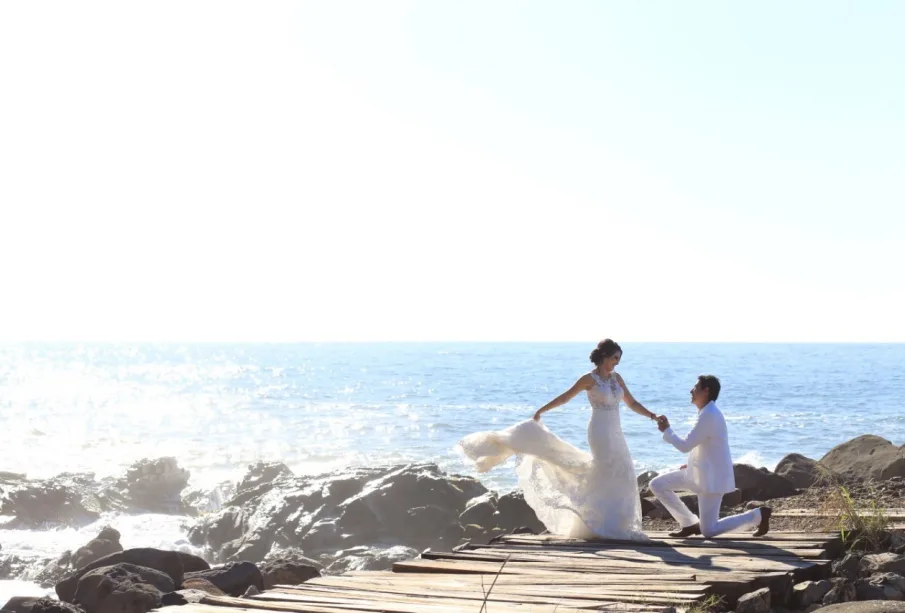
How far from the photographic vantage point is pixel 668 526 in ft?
40.5

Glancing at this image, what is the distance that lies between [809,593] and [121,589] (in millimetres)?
6817

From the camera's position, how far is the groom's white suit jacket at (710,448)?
991cm

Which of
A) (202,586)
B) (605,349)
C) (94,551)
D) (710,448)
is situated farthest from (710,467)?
(94,551)

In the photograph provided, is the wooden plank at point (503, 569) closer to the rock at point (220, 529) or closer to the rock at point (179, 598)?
the rock at point (179, 598)

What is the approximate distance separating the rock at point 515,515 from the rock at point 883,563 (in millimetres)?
7697

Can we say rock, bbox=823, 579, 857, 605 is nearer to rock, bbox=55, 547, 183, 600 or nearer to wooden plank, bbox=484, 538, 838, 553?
wooden plank, bbox=484, 538, 838, 553

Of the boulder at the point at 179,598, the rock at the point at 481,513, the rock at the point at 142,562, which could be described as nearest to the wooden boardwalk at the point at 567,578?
the boulder at the point at 179,598

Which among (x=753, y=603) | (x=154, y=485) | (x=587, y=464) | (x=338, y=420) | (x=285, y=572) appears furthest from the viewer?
(x=338, y=420)

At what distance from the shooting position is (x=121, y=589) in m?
10.4

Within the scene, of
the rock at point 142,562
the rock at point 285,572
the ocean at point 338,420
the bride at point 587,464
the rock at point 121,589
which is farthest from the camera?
the ocean at point 338,420

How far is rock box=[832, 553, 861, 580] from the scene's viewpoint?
27.7 ft

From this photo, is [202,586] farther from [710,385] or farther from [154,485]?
[154,485]

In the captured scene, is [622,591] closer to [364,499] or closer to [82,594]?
[82,594]

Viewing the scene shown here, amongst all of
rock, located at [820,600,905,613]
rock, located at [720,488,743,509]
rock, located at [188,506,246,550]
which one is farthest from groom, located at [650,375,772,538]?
rock, located at [188,506,246,550]
